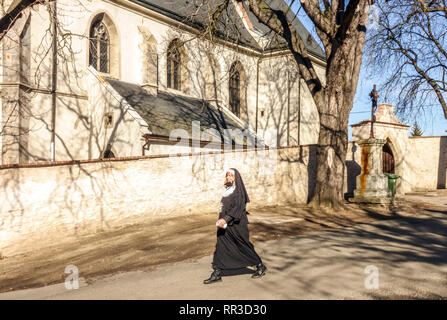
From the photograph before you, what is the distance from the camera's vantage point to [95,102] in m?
16.2

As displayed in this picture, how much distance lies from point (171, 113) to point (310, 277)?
1259cm

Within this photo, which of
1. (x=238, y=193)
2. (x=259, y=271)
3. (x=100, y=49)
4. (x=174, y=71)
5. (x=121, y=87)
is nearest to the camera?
(x=259, y=271)

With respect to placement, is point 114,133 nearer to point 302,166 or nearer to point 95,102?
point 95,102

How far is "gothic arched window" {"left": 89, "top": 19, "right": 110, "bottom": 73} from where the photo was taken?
1695cm

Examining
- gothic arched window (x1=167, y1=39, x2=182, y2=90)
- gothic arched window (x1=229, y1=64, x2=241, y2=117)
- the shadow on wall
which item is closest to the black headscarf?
gothic arched window (x1=167, y1=39, x2=182, y2=90)

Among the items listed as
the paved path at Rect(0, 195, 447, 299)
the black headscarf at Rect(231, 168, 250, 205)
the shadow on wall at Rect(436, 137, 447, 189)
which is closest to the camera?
the paved path at Rect(0, 195, 447, 299)

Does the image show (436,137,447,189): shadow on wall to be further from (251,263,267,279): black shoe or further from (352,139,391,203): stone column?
(251,263,267,279): black shoe

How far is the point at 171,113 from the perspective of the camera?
16.9 meters

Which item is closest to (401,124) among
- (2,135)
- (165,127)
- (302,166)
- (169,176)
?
(302,166)

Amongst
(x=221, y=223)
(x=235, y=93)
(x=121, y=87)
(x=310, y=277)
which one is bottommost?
(x=310, y=277)

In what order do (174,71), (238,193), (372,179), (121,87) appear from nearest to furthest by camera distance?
(238,193) → (372,179) → (121,87) → (174,71)

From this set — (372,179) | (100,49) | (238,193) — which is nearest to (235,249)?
(238,193)

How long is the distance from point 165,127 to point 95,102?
3593mm

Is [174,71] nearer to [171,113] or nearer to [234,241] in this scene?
[171,113]
